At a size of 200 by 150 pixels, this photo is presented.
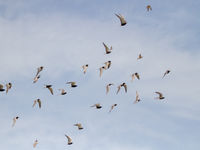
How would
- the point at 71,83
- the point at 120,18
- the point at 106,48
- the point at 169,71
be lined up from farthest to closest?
the point at 169,71 < the point at 71,83 < the point at 106,48 < the point at 120,18

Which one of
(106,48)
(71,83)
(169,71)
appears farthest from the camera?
(169,71)

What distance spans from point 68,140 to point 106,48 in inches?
638

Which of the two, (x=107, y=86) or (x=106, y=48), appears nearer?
(x=106, y=48)

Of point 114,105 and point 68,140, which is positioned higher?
point 114,105

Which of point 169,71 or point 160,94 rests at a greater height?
point 169,71

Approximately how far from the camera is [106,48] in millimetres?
66250

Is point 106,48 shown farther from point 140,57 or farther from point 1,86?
point 1,86

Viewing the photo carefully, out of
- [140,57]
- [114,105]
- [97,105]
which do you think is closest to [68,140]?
[97,105]

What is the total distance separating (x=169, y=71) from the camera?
3029 inches

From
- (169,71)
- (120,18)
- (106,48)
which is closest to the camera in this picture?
(120,18)

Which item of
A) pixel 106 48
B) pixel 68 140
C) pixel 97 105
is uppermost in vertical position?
pixel 106 48

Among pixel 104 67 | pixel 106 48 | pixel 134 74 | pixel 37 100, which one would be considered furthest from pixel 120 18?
pixel 37 100

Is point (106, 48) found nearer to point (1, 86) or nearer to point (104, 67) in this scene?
point (104, 67)

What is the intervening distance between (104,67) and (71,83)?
6191 mm
